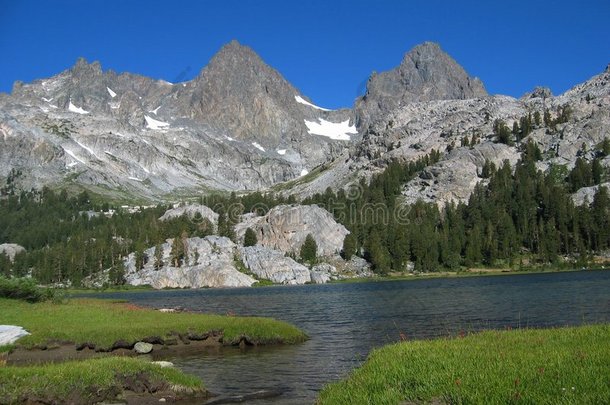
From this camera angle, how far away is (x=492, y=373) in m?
17.9

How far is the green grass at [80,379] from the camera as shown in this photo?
2314cm

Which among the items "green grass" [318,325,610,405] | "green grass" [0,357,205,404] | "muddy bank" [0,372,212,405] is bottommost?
"muddy bank" [0,372,212,405]

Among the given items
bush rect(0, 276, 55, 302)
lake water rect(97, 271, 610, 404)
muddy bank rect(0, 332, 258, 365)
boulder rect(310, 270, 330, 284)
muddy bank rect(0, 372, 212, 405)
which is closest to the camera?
muddy bank rect(0, 372, 212, 405)

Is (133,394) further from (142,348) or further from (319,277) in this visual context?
(319,277)

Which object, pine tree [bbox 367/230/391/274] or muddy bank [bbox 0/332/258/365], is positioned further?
pine tree [bbox 367/230/391/274]

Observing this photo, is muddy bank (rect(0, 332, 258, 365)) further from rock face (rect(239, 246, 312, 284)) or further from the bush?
rock face (rect(239, 246, 312, 284))

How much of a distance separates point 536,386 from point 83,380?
20454mm

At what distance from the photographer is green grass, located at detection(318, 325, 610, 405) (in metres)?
15.3

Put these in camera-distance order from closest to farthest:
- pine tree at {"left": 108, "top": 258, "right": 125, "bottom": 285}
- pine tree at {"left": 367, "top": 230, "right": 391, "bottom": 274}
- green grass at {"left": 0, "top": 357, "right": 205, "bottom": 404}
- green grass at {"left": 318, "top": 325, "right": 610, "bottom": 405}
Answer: green grass at {"left": 318, "top": 325, "right": 610, "bottom": 405}
green grass at {"left": 0, "top": 357, "right": 205, "bottom": 404}
pine tree at {"left": 367, "top": 230, "right": 391, "bottom": 274}
pine tree at {"left": 108, "top": 258, "right": 125, "bottom": 285}

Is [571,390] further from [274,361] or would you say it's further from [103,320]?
[103,320]

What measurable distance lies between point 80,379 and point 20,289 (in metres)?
49.2

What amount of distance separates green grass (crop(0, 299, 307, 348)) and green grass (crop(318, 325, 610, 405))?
2544 cm

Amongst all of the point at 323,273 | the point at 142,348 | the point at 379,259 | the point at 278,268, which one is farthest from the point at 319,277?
the point at 142,348

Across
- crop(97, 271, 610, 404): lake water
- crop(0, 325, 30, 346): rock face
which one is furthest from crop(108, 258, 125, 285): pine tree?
crop(0, 325, 30, 346): rock face
